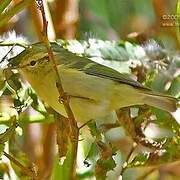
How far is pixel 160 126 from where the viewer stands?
991mm

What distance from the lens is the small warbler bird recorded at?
967mm

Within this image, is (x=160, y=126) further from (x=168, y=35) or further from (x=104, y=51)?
(x=168, y=35)

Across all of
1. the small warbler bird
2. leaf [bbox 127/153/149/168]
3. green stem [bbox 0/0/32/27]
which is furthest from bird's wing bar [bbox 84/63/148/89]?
green stem [bbox 0/0/32/27]

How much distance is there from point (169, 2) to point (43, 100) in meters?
0.69

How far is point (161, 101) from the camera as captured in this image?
952mm

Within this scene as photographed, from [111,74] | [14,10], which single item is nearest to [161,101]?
[111,74]

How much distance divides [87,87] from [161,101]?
140 millimetres

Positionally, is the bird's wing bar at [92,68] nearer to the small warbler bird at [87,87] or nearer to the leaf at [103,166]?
the small warbler bird at [87,87]

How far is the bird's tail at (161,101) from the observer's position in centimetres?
94

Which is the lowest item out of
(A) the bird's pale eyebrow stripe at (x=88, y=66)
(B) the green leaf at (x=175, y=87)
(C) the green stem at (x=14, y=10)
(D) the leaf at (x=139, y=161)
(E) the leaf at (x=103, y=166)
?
(E) the leaf at (x=103, y=166)

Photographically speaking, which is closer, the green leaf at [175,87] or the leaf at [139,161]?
the leaf at [139,161]

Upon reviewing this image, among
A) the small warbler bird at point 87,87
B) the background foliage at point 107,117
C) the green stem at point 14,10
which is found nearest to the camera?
the green stem at point 14,10

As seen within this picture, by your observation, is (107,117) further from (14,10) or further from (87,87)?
(14,10)

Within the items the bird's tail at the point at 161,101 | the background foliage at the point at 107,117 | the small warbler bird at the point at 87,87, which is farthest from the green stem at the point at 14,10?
the bird's tail at the point at 161,101
